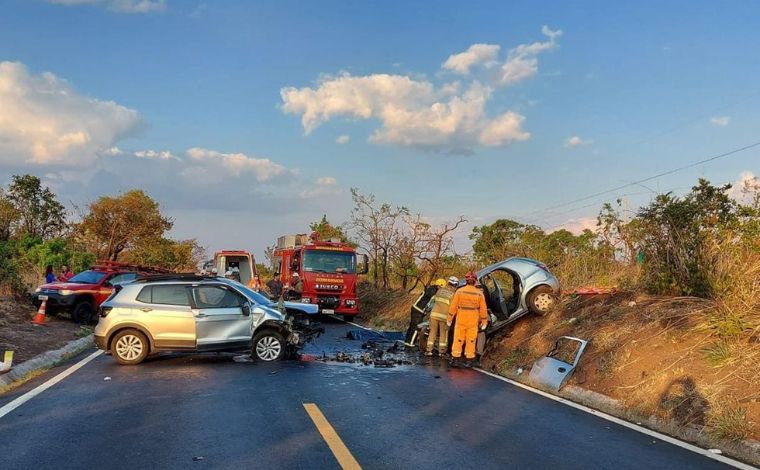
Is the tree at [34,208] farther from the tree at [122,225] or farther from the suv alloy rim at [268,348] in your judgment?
the suv alloy rim at [268,348]

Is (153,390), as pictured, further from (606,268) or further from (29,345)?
(606,268)

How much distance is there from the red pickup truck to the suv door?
6635mm

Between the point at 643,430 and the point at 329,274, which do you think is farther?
the point at 329,274

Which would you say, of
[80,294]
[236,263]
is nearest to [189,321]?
[80,294]

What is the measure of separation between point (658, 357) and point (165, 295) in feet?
27.2

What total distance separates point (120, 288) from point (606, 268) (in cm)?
1151

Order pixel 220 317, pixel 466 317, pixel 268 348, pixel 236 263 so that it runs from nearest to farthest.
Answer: pixel 220 317
pixel 268 348
pixel 466 317
pixel 236 263

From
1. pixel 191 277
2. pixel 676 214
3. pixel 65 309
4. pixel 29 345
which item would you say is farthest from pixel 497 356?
pixel 65 309

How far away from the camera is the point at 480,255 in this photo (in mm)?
28156

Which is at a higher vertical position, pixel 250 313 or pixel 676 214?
pixel 676 214

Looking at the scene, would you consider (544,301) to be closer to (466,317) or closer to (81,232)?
(466,317)

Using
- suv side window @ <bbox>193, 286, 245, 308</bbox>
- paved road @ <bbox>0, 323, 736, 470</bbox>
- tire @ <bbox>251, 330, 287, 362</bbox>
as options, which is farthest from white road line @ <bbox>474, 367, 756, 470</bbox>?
suv side window @ <bbox>193, 286, 245, 308</bbox>

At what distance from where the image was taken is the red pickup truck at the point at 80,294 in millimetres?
17031

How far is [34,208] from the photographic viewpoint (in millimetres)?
37719
